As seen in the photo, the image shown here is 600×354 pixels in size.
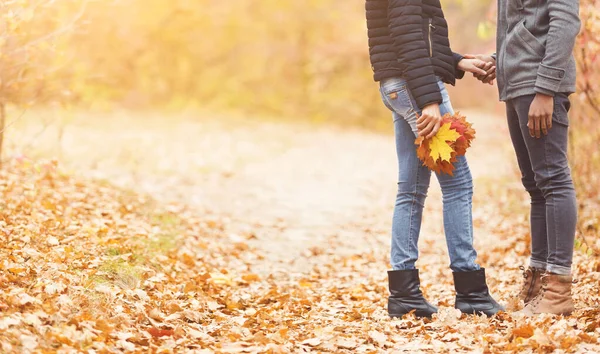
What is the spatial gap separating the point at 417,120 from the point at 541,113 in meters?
0.64

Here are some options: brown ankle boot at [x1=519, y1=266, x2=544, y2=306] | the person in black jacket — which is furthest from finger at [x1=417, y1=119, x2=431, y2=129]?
brown ankle boot at [x1=519, y1=266, x2=544, y2=306]

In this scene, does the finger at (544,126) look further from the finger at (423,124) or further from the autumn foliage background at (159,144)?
the autumn foliage background at (159,144)

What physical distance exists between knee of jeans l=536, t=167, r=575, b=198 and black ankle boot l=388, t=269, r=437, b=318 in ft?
2.96

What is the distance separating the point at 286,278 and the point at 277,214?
2944mm

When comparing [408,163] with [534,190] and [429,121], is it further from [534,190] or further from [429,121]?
[534,190]

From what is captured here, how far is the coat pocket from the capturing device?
363 cm

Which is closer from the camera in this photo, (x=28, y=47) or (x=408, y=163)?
(x=408, y=163)

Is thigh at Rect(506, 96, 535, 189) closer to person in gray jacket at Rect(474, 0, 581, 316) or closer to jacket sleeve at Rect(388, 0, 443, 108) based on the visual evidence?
person in gray jacket at Rect(474, 0, 581, 316)

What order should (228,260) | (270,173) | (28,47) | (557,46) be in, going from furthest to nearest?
(270,173) < (228,260) < (28,47) < (557,46)

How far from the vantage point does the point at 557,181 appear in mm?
3699

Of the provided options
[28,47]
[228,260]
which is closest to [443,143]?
[228,260]

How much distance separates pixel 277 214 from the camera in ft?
28.7

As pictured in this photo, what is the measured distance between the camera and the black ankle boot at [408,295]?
4.07 meters

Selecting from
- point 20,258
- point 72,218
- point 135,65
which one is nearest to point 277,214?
point 72,218
